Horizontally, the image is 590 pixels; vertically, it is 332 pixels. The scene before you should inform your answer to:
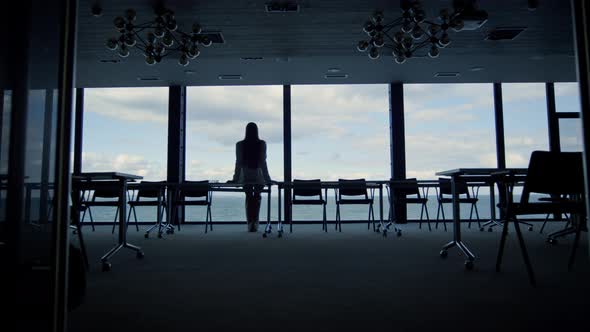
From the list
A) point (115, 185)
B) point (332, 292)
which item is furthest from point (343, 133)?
point (332, 292)

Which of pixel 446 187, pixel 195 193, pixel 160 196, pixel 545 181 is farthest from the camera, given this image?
pixel 446 187

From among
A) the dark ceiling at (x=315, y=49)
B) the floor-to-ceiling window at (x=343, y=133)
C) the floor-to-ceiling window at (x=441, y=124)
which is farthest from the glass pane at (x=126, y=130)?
the floor-to-ceiling window at (x=441, y=124)

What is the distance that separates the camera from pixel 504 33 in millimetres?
5742

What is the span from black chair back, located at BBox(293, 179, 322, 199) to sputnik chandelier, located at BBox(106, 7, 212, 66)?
2.39 meters

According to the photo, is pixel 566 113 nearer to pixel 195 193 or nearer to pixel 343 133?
pixel 343 133

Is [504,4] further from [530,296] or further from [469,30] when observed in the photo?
[530,296]

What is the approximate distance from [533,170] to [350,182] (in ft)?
10.9

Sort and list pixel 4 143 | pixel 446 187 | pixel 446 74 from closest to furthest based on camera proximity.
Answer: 1. pixel 4 143
2. pixel 446 187
3. pixel 446 74

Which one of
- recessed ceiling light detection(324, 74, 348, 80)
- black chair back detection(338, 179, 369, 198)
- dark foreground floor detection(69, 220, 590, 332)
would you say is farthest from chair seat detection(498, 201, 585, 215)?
recessed ceiling light detection(324, 74, 348, 80)

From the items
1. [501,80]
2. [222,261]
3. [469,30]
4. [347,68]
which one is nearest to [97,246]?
[222,261]

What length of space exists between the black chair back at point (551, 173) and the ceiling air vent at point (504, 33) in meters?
3.72

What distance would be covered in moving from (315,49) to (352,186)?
233 cm

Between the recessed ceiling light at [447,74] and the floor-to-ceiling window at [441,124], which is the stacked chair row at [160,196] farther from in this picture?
the recessed ceiling light at [447,74]

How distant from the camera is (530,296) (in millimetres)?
1955
